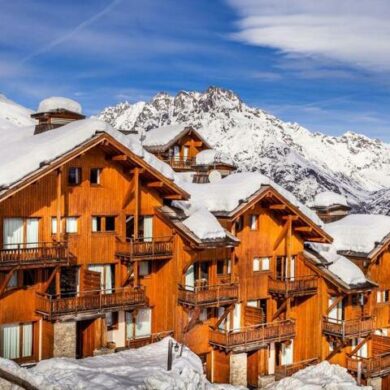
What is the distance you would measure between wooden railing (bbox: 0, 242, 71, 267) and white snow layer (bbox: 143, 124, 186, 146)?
1472 inches

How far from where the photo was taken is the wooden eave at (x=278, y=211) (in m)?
34.9

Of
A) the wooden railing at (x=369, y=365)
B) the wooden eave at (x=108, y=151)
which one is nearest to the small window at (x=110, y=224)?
the wooden eave at (x=108, y=151)

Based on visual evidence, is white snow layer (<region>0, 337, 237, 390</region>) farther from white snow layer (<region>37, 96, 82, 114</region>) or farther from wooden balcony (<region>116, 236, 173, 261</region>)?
white snow layer (<region>37, 96, 82, 114</region>)

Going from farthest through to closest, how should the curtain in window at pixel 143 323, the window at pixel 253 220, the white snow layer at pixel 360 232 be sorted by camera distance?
the white snow layer at pixel 360 232, the window at pixel 253 220, the curtain in window at pixel 143 323

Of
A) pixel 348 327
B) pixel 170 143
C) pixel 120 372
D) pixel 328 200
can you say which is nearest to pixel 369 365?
pixel 348 327

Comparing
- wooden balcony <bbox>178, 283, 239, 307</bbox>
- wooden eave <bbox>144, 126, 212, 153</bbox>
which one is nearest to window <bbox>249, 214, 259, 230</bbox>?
wooden balcony <bbox>178, 283, 239, 307</bbox>

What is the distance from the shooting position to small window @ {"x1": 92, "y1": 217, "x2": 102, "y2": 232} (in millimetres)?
32062

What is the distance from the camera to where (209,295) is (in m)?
33.4

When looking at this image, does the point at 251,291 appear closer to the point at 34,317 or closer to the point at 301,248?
the point at 301,248

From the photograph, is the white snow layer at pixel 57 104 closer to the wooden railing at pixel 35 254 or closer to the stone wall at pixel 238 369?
the wooden railing at pixel 35 254

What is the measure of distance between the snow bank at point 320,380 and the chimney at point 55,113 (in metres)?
18.6

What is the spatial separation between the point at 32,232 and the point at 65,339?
200 inches

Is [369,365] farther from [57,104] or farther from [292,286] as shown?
[57,104]

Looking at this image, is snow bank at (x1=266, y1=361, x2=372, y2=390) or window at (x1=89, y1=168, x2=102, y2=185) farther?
snow bank at (x1=266, y1=361, x2=372, y2=390)
